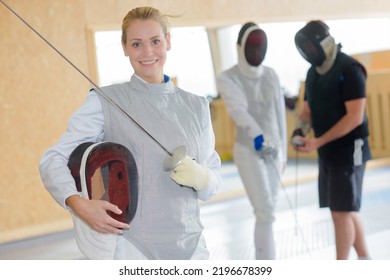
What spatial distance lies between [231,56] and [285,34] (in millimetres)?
142

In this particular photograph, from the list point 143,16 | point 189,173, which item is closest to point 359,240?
point 189,173

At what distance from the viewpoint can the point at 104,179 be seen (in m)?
0.96

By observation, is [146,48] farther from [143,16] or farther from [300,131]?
[300,131]

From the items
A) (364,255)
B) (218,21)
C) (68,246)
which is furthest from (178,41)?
(364,255)

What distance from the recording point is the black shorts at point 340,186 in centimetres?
134

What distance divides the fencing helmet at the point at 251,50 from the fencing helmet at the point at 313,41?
73 millimetres

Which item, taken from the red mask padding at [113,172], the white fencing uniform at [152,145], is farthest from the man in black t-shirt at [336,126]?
the red mask padding at [113,172]

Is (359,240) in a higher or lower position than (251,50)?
lower

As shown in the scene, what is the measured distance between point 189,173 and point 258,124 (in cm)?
44

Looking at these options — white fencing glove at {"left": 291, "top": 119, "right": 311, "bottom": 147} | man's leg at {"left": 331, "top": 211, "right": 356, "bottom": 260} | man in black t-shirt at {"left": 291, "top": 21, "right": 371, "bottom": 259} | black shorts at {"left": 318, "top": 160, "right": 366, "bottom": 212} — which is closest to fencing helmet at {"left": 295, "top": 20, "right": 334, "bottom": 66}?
man in black t-shirt at {"left": 291, "top": 21, "right": 371, "bottom": 259}

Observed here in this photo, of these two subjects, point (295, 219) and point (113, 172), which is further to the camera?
point (295, 219)

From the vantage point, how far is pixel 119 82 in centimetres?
100

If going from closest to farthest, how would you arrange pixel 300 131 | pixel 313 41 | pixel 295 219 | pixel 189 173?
pixel 189 173 < pixel 313 41 < pixel 300 131 < pixel 295 219

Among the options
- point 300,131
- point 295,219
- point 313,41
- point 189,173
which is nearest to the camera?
point 189,173
